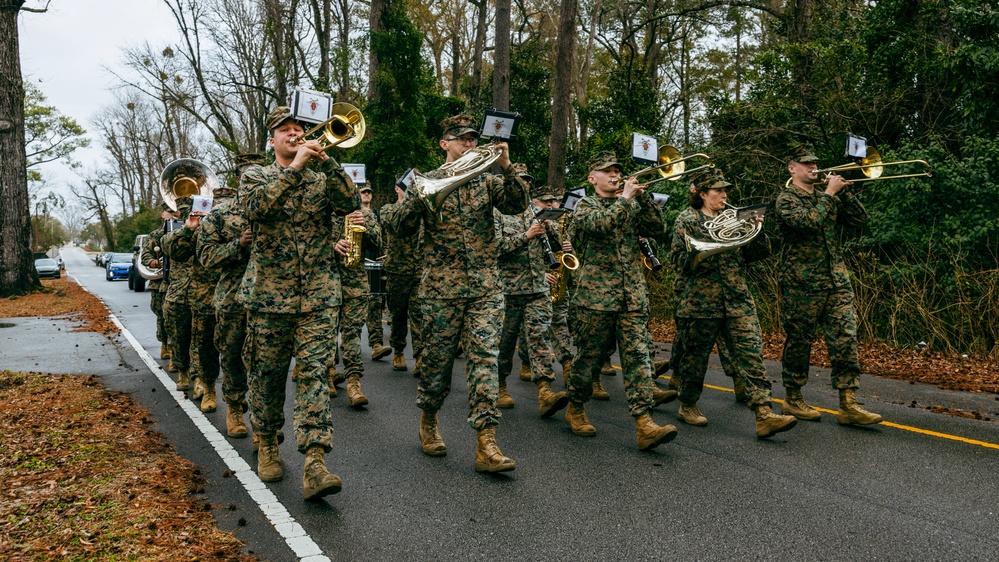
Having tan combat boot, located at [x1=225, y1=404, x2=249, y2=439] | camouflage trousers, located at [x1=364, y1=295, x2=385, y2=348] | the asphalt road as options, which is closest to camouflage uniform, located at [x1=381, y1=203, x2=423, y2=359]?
camouflage trousers, located at [x1=364, y1=295, x2=385, y2=348]

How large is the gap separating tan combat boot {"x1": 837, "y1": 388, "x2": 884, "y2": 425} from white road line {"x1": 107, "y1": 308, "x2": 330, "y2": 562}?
4.60 meters

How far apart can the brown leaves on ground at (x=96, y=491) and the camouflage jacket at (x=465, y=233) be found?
7.08 ft

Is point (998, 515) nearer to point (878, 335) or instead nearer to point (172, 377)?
point (878, 335)

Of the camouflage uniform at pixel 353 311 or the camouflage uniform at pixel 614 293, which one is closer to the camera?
the camouflage uniform at pixel 614 293

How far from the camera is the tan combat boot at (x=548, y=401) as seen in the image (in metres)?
6.56

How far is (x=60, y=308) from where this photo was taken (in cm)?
1930

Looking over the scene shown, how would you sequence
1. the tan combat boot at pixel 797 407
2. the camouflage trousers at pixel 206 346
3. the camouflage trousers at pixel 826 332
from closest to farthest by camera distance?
1. the camouflage trousers at pixel 826 332
2. the tan combat boot at pixel 797 407
3. the camouflage trousers at pixel 206 346

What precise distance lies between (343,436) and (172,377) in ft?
13.3

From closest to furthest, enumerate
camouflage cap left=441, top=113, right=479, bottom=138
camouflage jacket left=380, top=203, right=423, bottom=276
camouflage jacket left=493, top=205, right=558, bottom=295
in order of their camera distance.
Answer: camouflage cap left=441, top=113, right=479, bottom=138
camouflage jacket left=493, top=205, right=558, bottom=295
camouflage jacket left=380, top=203, right=423, bottom=276

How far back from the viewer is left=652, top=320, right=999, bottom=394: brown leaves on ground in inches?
328

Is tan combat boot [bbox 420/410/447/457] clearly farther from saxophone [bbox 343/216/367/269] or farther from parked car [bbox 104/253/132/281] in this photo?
parked car [bbox 104/253/132/281]

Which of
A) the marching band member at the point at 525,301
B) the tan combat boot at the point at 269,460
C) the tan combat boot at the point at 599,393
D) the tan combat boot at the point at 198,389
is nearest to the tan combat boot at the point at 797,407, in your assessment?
the tan combat boot at the point at 599,393

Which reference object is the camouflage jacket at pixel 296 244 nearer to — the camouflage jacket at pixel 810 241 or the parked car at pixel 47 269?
the camouflage jacket at pixel 810 241

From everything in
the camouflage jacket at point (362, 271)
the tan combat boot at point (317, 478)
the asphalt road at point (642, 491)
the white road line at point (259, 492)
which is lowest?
the white road line at point (259, 492)
